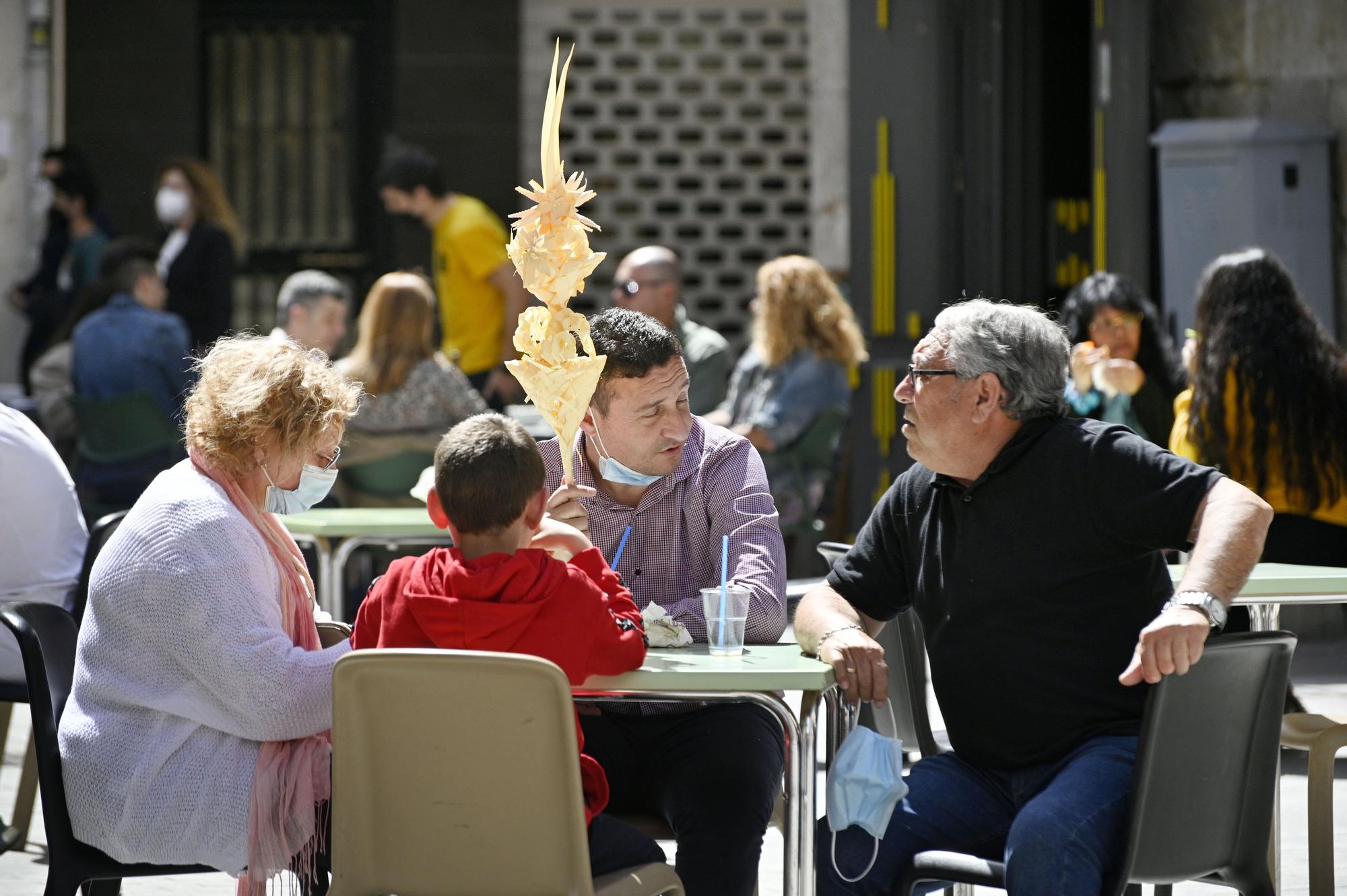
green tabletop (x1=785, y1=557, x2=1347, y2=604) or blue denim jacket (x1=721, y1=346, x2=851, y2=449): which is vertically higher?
blue denim jacket (x1=721, y1=346, x2=851, y2=449)

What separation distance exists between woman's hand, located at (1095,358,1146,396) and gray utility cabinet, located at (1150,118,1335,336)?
5.67 feet

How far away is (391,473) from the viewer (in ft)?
21.2

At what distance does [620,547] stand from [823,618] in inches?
18.2

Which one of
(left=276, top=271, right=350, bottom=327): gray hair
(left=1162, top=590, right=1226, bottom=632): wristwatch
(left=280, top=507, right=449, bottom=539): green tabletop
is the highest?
(left=276, top=271, right=350, bottom=327): gray hair

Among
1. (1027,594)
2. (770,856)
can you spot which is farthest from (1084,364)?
(1027,594)

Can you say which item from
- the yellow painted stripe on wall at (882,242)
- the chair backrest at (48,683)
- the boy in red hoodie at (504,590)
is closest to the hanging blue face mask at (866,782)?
the boy in red hoodie at (504,590)

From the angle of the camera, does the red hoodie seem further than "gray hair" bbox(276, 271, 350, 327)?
No

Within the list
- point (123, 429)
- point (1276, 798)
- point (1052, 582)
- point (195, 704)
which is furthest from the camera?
point (123, 429)

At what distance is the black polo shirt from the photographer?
280 cm

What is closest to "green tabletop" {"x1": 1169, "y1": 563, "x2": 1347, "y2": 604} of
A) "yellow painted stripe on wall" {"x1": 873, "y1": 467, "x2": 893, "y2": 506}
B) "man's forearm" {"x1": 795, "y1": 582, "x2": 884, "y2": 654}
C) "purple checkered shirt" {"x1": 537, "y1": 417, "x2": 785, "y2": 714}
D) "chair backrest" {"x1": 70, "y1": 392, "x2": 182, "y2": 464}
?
"man's forearm" {"x1": 795, "y1": 582, "x2": 884, "y2": 654}

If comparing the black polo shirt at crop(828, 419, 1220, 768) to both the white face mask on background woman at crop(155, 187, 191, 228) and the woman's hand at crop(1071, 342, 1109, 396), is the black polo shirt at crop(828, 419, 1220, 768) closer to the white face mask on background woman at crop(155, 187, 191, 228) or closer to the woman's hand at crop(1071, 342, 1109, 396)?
the woman's hand at crop(1071, 342, 1109, 396)

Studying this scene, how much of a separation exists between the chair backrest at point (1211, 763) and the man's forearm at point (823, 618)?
23.2 inches

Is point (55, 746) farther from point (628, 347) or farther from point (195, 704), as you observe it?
point (628, 347)

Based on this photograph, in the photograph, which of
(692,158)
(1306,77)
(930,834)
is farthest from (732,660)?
(692,158)
